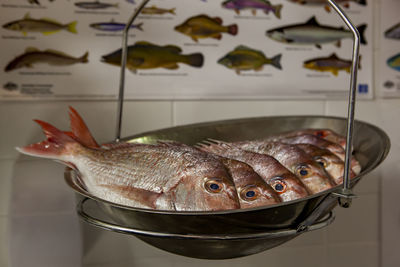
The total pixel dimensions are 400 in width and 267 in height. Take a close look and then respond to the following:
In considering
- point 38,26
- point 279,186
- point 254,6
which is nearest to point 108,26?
point 38,26

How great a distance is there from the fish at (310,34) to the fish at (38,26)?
1.75ft

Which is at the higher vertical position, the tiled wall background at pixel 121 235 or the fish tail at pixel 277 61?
the fish tail at pixel 277 61

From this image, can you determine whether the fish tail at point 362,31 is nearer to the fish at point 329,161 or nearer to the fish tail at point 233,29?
the fish tail at point 233,29

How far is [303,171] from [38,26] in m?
0.70

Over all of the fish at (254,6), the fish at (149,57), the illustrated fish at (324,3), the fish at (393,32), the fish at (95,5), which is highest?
the illustrated fish at (324,3)

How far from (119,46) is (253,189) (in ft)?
1.92

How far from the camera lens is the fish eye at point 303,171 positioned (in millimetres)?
561

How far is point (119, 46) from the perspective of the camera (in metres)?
0.92

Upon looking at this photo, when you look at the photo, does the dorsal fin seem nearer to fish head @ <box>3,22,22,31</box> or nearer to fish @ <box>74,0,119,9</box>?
fish @ <box>74,0,119,9</box>

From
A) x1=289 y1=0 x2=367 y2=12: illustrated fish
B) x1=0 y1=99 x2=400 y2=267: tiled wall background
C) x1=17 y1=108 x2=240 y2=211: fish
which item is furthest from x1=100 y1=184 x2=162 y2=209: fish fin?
x1=289 y1=0 x2=367 y2=12: illustrated fish

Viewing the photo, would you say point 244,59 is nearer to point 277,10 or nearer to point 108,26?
point 277,10

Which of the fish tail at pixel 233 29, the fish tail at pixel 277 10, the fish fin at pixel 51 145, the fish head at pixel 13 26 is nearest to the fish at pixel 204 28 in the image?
the fish tail at pixel 233 29

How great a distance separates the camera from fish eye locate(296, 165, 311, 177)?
1.84 ft

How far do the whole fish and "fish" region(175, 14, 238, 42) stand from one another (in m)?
0.41
